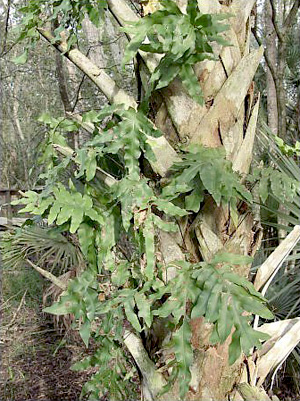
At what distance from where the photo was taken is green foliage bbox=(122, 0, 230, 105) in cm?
84

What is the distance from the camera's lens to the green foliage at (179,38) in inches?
33.1

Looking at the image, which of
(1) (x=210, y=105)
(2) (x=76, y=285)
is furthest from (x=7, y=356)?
(1) (x=210, y=105)

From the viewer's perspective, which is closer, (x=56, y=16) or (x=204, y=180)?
(x=204, y=180)

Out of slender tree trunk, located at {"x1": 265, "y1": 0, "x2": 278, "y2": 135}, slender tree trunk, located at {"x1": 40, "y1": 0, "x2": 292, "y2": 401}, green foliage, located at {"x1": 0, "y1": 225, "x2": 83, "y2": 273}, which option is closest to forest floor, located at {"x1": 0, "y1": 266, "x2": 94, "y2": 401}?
green foliage, located at {"x1": 0, "y1": 225, "x2": 83, "y2": 273}

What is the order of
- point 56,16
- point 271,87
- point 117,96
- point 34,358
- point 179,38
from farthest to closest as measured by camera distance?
point 34,358 < point 271,87 < point 56,16 < point 117,96 < point 179,38

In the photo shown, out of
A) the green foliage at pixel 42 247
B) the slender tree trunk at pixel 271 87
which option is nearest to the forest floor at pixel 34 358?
the green foliage at pixel 42 247

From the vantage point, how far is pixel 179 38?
2.75 feet

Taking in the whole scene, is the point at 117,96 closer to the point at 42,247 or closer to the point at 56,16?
the point at 56,16

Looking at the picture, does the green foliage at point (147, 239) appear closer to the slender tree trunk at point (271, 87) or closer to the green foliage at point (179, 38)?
the green foliage at point (179, 38)

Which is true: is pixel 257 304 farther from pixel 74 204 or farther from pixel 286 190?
pixel 74 204

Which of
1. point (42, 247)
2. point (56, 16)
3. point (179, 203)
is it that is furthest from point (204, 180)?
point (42, 247)

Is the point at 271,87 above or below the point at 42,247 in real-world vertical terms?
above

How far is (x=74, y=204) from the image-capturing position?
947mm

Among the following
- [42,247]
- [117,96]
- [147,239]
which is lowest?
[42,247]
